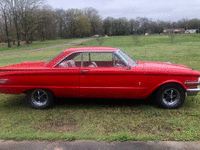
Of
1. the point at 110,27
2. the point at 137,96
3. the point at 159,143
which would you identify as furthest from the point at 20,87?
the point at 110,27

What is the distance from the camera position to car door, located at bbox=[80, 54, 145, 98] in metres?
4.28

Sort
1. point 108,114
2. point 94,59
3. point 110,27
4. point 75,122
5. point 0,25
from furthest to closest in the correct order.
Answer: point 110,27
point 0,25
point 94,59
point 108,114
point 75,122

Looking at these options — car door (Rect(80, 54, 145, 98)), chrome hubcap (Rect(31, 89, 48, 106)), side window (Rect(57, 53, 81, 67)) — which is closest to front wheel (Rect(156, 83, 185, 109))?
car door (Rect(80, 54, 145, 98))

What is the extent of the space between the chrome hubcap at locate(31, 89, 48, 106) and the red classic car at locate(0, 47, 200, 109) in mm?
24

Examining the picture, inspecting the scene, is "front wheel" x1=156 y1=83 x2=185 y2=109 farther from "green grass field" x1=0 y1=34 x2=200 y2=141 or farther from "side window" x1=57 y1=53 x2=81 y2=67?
"side window" x1=57 y1=53 x2=81 y2=67

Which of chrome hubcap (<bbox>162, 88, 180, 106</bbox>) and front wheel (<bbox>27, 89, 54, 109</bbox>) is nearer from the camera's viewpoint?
chrome hubcap (<bbox>162, 88, 180, 106</bbox>)

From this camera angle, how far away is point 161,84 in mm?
4266

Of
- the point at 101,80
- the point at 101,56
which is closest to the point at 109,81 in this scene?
the point at 101,80

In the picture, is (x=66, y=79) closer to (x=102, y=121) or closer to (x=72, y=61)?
(x=72, y=61)

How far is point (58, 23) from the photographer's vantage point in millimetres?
79625

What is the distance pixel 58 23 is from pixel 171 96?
80.7m

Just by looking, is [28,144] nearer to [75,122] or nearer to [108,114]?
[75,122]

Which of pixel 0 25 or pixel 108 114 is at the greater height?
pixel 0 25

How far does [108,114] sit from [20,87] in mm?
2142
